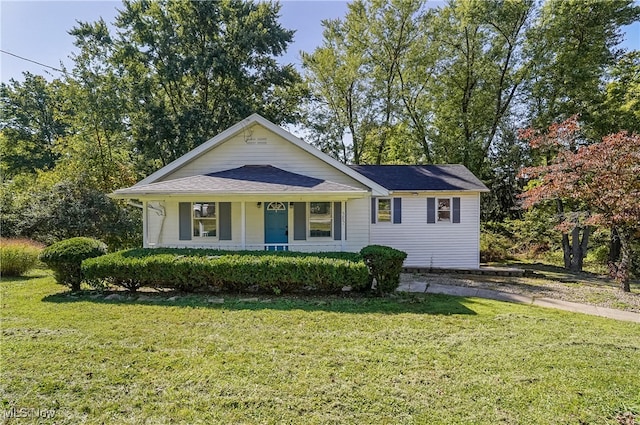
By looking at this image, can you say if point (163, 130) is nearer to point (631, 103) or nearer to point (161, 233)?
point (161, 233)

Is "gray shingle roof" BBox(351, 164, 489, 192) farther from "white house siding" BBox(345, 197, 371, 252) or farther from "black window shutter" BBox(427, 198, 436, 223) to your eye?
"white house siding" BBox(345, 197, 371, 252)

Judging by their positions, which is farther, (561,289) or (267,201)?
(267,201)

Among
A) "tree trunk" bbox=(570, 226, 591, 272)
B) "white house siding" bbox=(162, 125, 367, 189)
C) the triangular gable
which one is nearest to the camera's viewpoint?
the triangular gable

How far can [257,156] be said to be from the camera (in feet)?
42.2

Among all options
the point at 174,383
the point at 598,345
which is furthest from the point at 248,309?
the point at 598,345

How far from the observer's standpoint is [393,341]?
5312 millimetres

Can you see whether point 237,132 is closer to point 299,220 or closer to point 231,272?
point 299,220

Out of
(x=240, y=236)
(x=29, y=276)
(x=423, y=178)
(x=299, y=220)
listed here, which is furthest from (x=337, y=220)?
(x=29, y=276)

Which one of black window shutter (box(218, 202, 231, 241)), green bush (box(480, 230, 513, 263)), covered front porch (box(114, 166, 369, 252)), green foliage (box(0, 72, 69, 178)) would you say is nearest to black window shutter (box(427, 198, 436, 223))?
covered front porch (box(114, 166, 369, 252))

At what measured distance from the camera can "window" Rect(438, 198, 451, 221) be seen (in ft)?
47.2

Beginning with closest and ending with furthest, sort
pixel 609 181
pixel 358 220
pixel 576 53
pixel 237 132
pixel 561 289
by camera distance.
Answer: pixel 609 181, pixel 561 289, pixel 237 132, pixel 358 220, pixel 576 53

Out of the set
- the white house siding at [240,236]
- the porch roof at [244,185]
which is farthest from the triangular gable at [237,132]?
the white house siding at [240,236]

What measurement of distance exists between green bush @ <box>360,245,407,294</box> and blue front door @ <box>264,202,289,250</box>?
4.49 m

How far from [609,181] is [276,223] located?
9.74m
